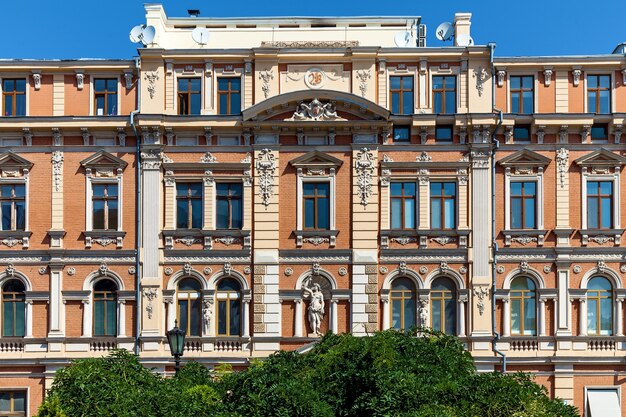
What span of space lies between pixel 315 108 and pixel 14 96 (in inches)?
460

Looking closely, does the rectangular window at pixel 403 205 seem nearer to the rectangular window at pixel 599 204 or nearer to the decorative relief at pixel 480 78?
the decorative relief at pixel 480 78

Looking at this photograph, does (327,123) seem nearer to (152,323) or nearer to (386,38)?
(386,38)

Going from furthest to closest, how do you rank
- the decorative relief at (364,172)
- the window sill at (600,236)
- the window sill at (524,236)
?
the decorative relief at (364,172), the window sill at (524,236), the window sill at (600,236)

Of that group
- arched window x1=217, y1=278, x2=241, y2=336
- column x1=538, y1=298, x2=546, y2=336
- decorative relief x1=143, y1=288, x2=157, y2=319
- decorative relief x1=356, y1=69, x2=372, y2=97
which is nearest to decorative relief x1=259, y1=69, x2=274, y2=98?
decorative relief x1=356, y1=69, x2=372, y2=97

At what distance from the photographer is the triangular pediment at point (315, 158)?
44906 millimetres

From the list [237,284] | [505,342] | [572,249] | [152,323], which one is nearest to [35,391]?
[152,323]

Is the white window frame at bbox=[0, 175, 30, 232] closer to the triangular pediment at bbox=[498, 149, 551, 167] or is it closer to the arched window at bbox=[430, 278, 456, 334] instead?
the arched window at bbox=[430, 278, 456, 334]

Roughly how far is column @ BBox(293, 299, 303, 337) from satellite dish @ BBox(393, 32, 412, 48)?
10.9m

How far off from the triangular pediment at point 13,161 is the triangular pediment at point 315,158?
33.1ft

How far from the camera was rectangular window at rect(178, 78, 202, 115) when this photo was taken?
45.5m

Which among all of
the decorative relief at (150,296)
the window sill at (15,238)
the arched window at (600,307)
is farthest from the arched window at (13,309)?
the arched window at (600,307)

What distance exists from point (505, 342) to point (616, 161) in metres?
8.07

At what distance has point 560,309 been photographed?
44562 mm

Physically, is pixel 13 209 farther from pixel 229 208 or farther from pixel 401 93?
pixel 401 93
